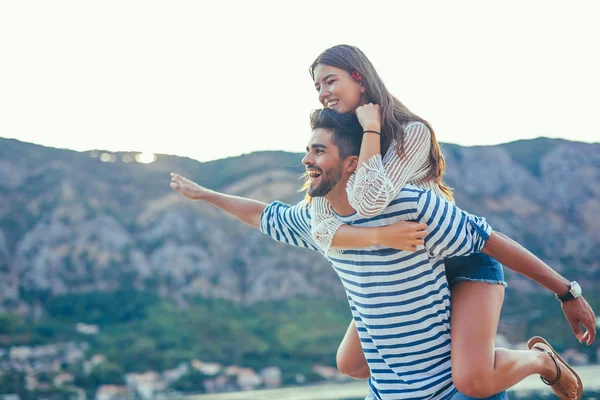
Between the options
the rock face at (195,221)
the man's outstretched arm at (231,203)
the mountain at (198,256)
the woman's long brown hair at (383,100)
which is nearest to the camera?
the woman's long brown hair at (383,100)

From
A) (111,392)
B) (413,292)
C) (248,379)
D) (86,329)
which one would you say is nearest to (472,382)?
(413,292)

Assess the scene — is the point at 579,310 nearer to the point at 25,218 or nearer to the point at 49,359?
the point at 49,359

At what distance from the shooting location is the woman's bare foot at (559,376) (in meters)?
2.76

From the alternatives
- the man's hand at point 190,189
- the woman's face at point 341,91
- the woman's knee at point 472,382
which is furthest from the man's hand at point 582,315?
the man's hand at point 190,189

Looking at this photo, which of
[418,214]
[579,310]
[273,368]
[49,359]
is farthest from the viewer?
[273,368]

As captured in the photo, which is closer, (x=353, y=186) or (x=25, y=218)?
(x=353, y=186)

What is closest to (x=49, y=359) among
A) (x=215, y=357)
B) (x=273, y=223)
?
(x=215, y=357)

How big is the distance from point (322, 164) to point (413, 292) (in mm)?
499

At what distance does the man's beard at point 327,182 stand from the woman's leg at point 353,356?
2.08 feet

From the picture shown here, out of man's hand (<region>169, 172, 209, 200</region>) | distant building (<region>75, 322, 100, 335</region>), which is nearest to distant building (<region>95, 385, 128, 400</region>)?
distant building (<region>75, 322, 100, 335</region>)

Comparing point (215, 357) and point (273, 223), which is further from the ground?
point (273, 223)

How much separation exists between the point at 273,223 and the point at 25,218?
63319 mm

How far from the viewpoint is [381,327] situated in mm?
2479

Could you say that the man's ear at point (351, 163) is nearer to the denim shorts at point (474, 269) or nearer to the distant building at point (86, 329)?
the denim shorts at point (474, 269)
